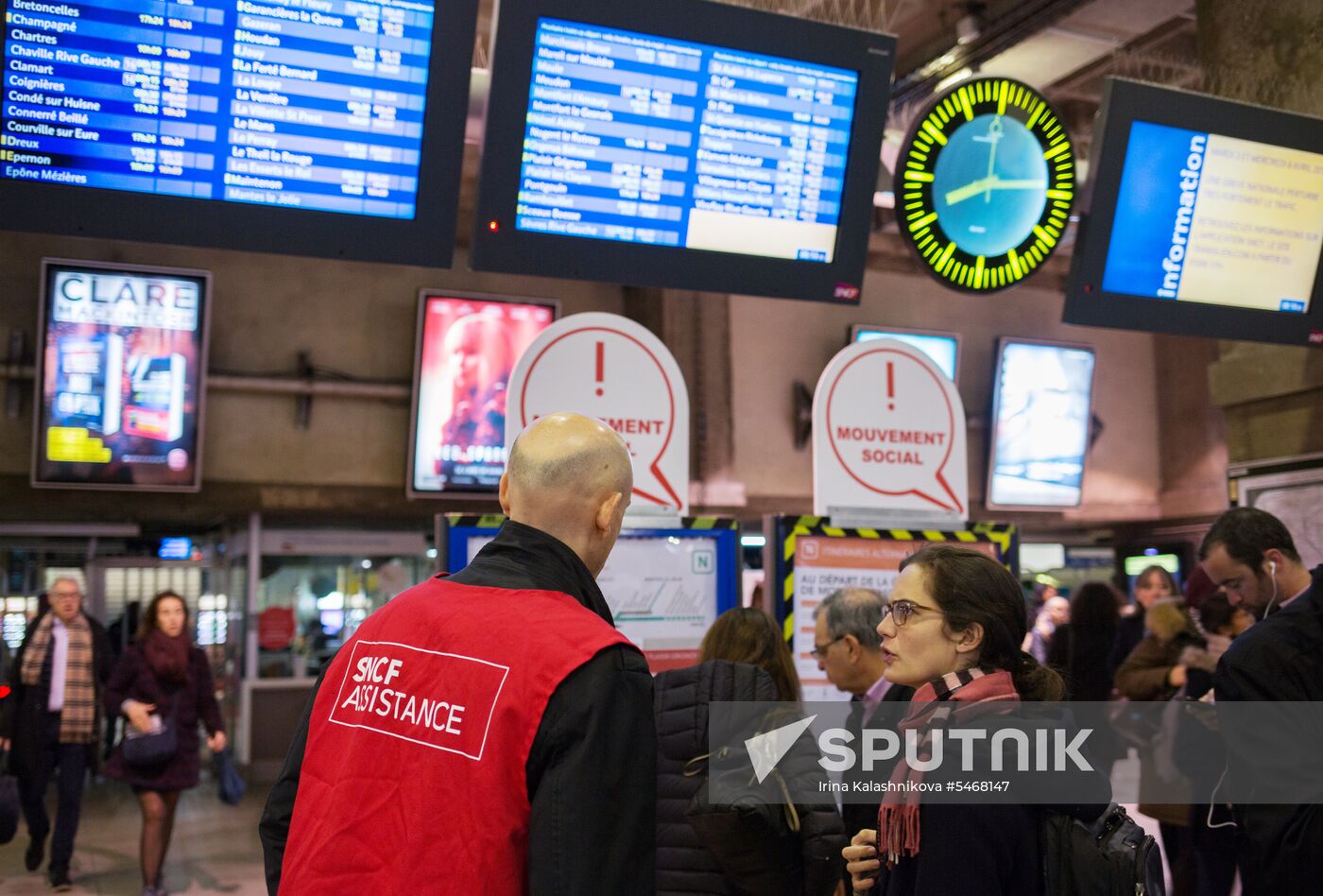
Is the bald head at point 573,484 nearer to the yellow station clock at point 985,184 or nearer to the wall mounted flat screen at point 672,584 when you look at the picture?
the wall mounted flat screen at point 672,584

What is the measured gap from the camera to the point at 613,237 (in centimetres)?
389

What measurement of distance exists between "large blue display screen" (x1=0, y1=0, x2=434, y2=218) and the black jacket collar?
2095mm

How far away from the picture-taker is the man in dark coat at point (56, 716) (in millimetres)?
6852

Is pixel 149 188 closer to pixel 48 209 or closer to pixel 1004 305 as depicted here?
pixel 48 209

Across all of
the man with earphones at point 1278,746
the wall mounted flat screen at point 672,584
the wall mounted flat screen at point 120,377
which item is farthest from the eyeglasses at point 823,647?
the wall mounted flat screen at point 120,377

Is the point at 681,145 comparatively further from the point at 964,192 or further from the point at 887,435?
the point at 887,435

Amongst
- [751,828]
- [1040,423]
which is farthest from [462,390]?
[751,828]

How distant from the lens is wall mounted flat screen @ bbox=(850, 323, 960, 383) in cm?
1142

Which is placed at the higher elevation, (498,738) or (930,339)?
(930,339)

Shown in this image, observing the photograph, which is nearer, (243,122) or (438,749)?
(438,749)

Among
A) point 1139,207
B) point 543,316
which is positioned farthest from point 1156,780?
point 543,316

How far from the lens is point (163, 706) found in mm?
6375

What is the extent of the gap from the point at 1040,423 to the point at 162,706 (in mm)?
8736

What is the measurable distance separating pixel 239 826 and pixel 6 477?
3.34 metres
